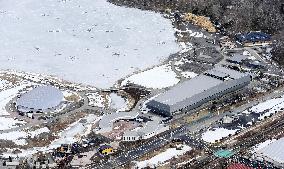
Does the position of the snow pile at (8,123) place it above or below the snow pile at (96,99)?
below

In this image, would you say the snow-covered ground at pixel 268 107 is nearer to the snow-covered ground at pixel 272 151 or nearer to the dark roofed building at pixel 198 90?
the dark roofed building at pixel 198 90

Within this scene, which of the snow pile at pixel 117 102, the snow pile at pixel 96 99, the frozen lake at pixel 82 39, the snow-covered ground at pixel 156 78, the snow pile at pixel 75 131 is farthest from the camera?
the frozen lake at pixel 82 39

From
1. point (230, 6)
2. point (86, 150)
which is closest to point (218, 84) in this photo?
point (86, 150)

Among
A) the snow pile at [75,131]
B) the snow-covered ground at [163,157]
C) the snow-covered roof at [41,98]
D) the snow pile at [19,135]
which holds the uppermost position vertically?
the snow-covered roof at [41,98]

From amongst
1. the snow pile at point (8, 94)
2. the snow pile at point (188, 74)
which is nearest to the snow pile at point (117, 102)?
the snow pile at point (188, 74)

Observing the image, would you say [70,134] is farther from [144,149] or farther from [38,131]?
[144,149]

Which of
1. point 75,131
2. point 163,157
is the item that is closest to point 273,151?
point 163,157

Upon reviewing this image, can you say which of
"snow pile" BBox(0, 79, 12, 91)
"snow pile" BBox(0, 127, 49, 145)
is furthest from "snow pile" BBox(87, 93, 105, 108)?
"snow pile" BBox(0, 79, 12, 91)

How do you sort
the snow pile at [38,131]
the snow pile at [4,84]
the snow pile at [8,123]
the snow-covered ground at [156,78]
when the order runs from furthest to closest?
1. the snow pile at [4,84]
2. the snow-covered ground at [156,78]
3. the snow pile at [8,123]
4. the snow pile at [38,131]
